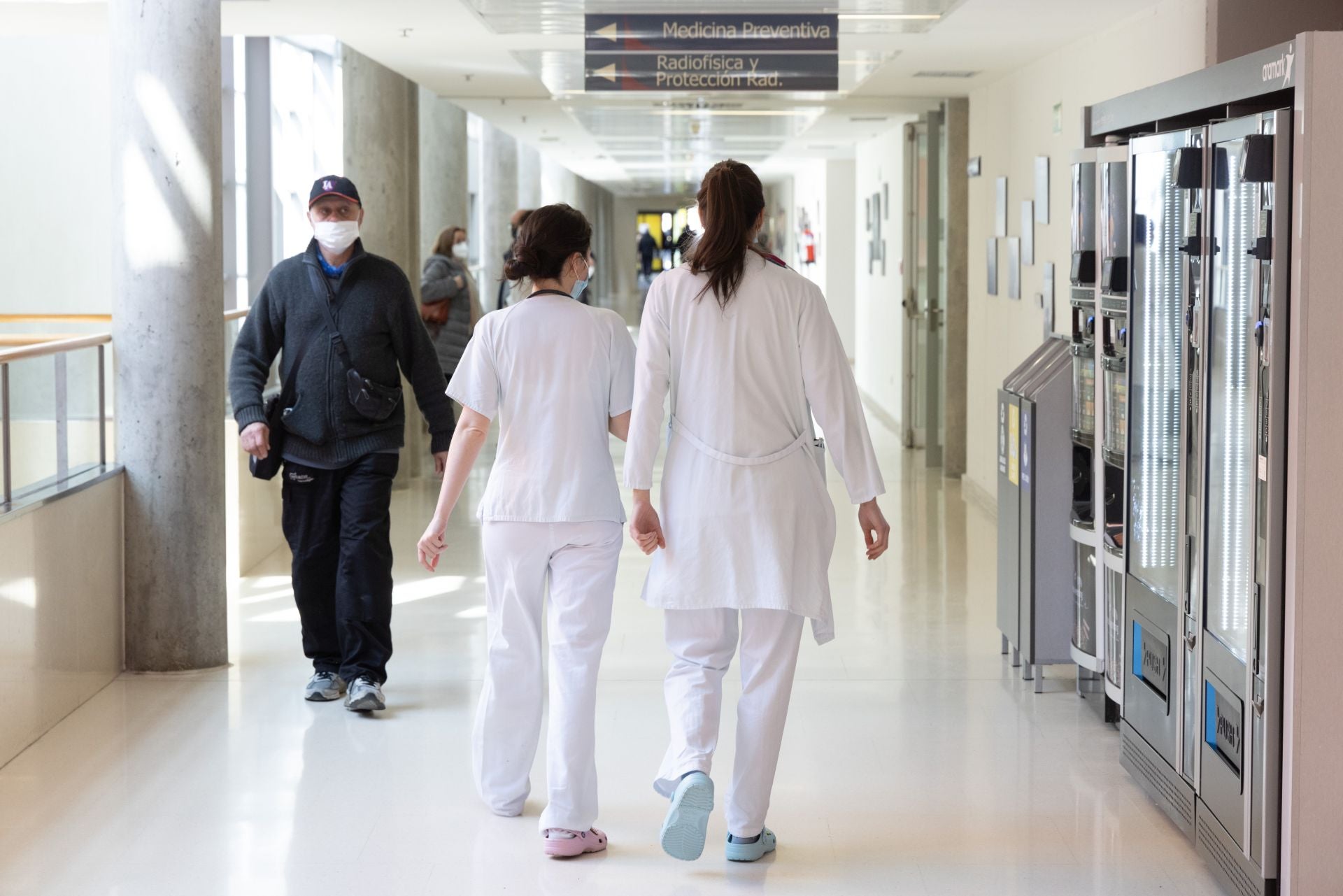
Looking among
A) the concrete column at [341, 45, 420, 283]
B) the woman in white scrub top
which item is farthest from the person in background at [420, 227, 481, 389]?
the woman in white scrub top

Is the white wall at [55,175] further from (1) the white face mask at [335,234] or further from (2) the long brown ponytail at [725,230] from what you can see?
(2) the long brown ponytail at [725,230]

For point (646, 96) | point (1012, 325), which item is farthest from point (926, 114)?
point (1012, 325)

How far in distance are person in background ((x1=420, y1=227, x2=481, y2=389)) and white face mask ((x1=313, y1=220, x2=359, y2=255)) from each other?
3.88 meters

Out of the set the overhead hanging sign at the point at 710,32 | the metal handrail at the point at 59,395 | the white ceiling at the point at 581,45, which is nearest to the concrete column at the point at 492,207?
the white ceiling at the point at 581,45

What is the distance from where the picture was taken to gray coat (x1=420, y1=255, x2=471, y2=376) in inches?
345

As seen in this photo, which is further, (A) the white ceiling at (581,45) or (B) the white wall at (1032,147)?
(A) the white ceiling at (581,45)

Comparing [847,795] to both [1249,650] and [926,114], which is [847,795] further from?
[926,114]

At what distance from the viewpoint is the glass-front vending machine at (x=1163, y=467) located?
11.8ft

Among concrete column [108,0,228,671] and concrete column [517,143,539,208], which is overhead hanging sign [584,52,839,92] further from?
concrete column [517,143,539,208]

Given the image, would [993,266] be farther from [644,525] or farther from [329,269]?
[644,525]

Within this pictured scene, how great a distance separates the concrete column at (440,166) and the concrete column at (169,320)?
588 cm

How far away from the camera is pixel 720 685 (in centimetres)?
342

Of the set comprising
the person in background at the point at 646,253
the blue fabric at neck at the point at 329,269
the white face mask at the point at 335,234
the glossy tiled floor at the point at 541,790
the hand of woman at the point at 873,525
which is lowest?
the glossy tiled floor at the point at 541,790

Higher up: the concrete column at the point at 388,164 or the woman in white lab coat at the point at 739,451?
the concrete column at the point at 388,164
